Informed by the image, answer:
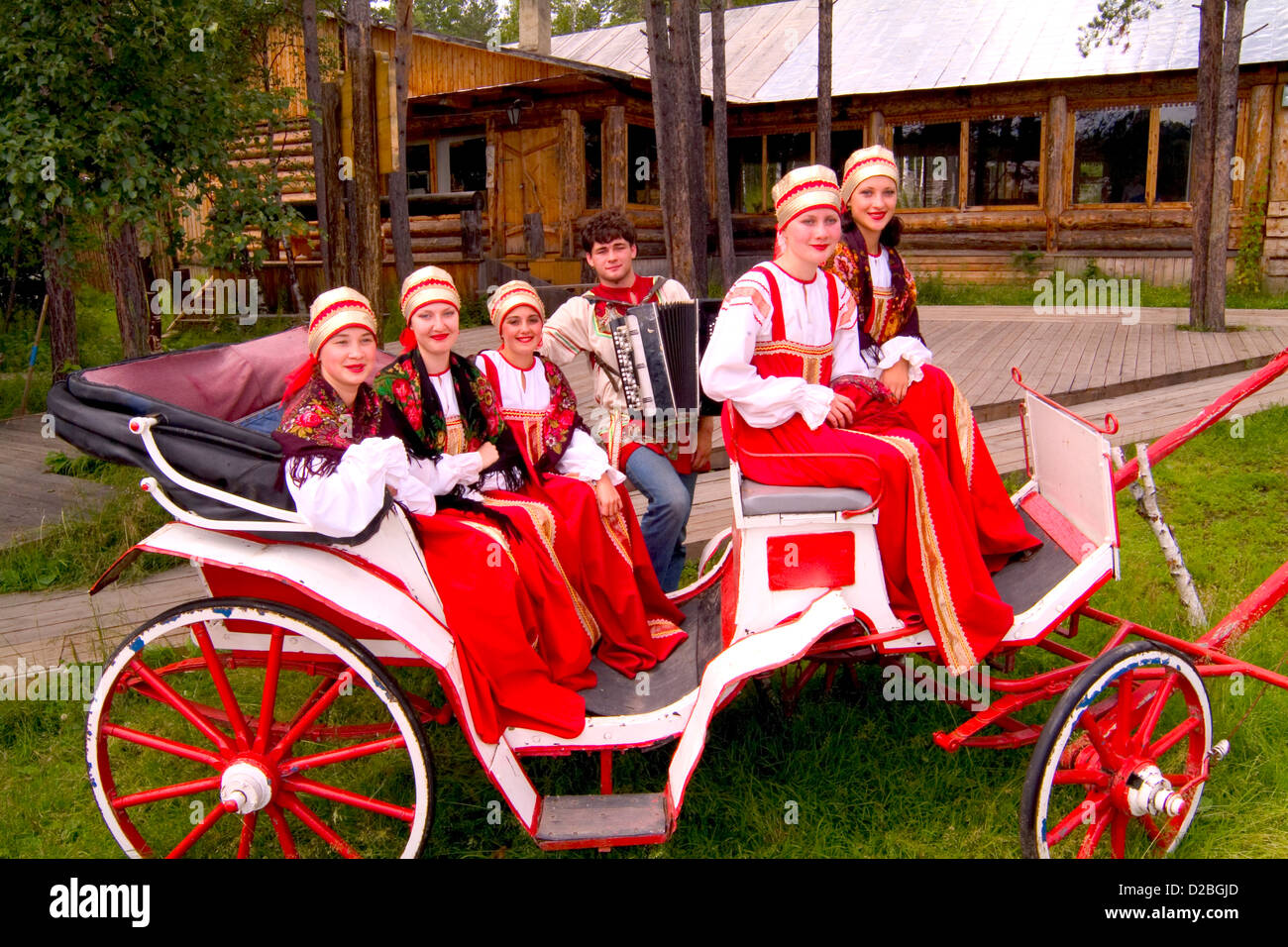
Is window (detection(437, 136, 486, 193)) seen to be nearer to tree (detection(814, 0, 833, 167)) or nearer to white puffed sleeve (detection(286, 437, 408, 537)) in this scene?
tree (detection(814, 0, 833, 167))

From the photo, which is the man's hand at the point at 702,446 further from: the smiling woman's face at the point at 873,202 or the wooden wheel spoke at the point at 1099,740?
the wooden wheel spoke at the point at 1099,740

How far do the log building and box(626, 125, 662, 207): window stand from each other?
5 cm

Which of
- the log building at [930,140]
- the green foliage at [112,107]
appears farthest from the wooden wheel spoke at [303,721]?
the log building at [930,140]

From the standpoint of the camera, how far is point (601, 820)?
297 cm

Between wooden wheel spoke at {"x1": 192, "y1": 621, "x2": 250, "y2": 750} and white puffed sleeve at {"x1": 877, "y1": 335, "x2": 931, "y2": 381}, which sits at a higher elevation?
white puffed sleeve at {"x1": 877, "y1": 335, "x2": 931, "y2": 381}

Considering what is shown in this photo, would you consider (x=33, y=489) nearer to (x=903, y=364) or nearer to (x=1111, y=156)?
(x=903, y=364)

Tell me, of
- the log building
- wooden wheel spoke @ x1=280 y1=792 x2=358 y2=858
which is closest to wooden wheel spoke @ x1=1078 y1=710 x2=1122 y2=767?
wooden wheel spoke @ x1=280 y1=792 x2=358 y2=858

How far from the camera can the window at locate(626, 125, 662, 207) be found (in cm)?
1766

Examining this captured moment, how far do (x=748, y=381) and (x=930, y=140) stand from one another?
16.3 metres

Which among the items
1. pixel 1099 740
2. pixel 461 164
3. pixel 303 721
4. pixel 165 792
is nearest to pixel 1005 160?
pixel 461 164

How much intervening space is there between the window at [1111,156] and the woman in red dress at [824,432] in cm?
1544

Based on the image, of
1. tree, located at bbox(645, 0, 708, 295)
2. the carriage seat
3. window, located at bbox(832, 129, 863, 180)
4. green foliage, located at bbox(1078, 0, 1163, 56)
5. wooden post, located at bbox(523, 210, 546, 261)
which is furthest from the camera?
window, located at bbox(832, 129, 863, 180)

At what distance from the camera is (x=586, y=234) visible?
432 centimetres
